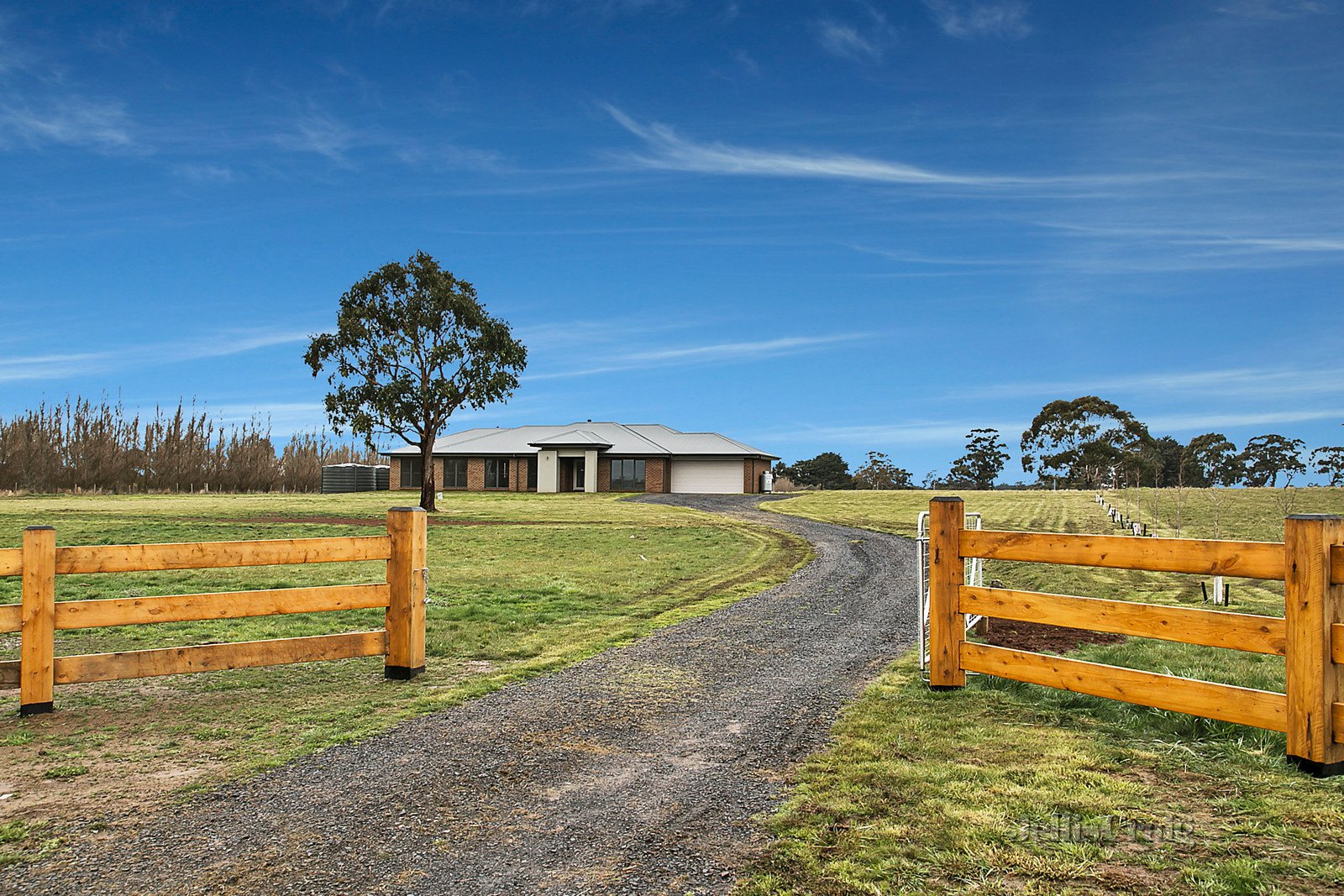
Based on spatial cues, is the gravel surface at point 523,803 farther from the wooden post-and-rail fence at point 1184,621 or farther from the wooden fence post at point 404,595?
the wooden post-and-rail fence at point 1184,621

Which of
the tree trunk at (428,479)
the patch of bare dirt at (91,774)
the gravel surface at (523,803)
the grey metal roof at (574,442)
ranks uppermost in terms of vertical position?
the grey metal roof at (574,442)

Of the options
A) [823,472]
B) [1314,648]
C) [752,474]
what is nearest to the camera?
[1314,648]

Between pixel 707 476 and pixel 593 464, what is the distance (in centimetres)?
702

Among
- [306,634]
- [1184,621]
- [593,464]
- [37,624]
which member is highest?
[593,464]

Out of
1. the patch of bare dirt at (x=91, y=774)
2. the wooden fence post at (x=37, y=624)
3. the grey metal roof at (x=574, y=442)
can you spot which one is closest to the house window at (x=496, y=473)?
the grey metal roof at (x=574, y=442)

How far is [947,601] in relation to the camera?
21.4 feet

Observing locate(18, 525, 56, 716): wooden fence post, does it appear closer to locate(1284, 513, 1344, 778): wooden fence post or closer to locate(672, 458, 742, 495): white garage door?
locate(1284, 513, 1344, 778): wooden fence post

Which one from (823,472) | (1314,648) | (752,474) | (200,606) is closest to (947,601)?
(1314,648)

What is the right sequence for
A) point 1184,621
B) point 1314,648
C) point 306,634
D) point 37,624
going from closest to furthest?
point 1314,648 → point 1184,621 → point 37,624 → point 306,634

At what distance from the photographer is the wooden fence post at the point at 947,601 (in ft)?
21.3

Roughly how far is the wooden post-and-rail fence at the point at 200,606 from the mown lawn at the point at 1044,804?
12.3 feet

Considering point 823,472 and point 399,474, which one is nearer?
point 399,474

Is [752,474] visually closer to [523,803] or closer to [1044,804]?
[1044,804]

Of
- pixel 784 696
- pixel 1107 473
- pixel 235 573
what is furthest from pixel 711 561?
pixel 1107 473
